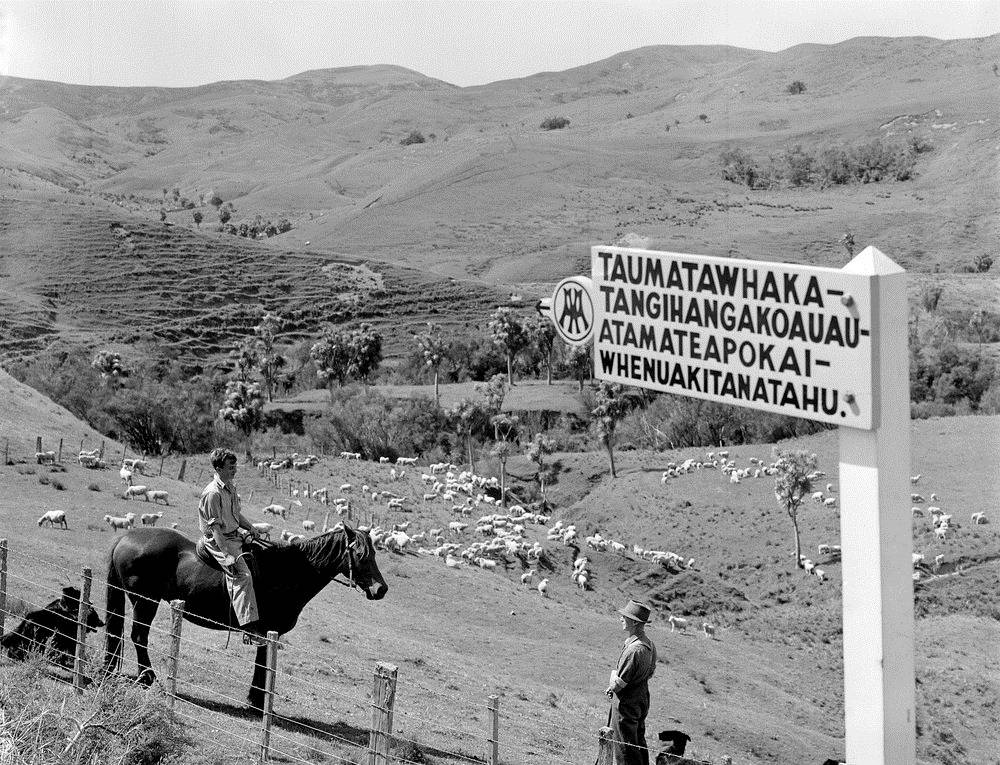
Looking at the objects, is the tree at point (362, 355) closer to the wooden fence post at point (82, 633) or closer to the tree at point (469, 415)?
the tree at point (469, 415)

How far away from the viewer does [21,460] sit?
1150 inches

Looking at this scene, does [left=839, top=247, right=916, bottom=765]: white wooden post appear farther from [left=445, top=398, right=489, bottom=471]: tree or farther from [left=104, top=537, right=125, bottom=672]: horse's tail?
[left=445, top=398, right=489, bottom=471]: tree

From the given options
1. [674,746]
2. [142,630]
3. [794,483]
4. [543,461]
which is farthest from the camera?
[543,461]

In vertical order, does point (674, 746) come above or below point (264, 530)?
below

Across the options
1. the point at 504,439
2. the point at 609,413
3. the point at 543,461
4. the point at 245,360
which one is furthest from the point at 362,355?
the point at 609,413

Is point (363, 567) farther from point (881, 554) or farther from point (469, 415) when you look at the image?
point (469, 415)

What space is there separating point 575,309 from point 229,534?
17.2 ft

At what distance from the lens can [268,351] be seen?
86562 mm

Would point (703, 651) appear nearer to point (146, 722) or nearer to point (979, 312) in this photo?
point (146, 722)

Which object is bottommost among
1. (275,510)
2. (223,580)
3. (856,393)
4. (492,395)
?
(275,510)

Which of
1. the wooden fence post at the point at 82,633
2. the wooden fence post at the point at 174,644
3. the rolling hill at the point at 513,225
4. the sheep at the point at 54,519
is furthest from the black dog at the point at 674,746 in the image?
the rolling hill at the point at 513,225

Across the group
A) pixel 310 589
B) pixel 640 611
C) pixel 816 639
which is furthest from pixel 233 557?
pixel 816 639

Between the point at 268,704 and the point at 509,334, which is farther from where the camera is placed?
the point at 509,334

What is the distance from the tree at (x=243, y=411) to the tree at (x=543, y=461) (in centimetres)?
1560
